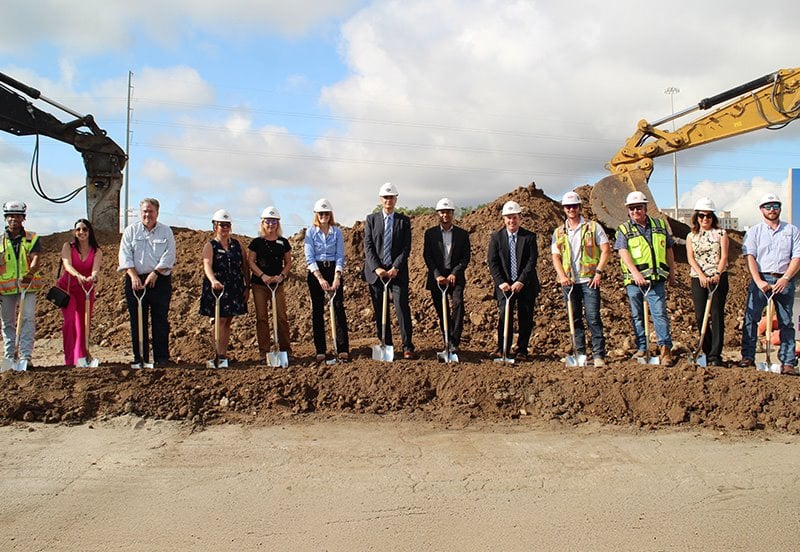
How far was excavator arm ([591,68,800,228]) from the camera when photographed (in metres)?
12.6

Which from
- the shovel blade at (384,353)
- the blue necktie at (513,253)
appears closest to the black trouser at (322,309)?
the shovel blade at (384,353)

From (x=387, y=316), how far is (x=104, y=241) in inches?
394

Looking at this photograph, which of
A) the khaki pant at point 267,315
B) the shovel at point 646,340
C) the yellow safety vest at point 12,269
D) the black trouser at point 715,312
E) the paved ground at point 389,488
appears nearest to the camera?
the paved ground at point 389,488

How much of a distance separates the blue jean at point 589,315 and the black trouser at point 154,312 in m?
4.58

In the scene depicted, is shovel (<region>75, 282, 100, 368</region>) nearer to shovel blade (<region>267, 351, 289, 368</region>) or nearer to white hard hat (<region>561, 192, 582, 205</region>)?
shovel blade (<region>267, 351, 289, 368</region>)

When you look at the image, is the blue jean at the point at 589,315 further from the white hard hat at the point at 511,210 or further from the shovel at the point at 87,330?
the shovel at the point at 87,330

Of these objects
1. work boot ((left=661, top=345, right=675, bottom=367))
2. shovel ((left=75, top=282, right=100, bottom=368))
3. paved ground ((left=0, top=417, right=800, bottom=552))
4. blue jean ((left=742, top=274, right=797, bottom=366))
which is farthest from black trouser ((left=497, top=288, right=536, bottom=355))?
shovel ((left=75, top=282, right=100, bottom=368))

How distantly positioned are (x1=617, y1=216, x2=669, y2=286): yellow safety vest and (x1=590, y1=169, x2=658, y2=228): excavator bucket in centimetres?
787

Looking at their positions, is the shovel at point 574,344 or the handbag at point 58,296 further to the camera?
the shovel at point 574,344

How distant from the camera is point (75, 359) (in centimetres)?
739

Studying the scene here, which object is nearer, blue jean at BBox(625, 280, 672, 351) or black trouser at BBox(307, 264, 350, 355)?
blue jean at BBox(625, 280, 672, 351)

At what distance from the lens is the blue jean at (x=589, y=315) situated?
285 inches

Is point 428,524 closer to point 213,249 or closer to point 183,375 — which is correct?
point 183,375

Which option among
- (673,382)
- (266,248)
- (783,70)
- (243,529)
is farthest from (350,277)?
(783,70)
